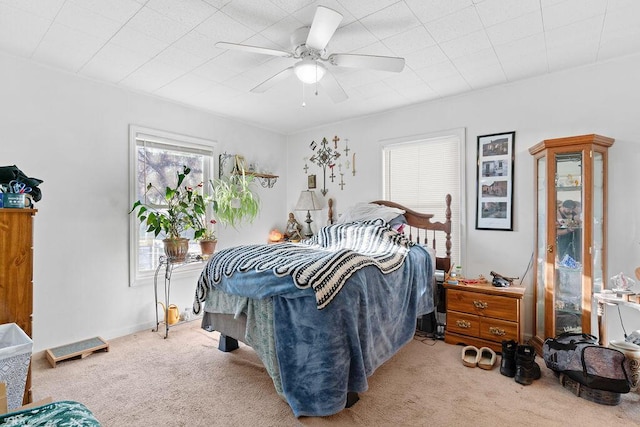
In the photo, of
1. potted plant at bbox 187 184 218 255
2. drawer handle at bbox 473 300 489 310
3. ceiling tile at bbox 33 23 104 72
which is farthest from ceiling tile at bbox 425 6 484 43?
potted plant at bbox 187 184 218 255

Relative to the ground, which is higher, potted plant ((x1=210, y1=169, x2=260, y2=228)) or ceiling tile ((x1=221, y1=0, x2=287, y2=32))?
ceiling tile ((x1=221, y1=0, x2=287, y2=32))

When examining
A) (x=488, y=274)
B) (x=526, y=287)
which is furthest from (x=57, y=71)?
(x=526, y=287)

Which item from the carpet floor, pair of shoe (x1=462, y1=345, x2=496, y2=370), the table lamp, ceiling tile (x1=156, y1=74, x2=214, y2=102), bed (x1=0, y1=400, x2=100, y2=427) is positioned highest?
ceiling tile (x1=156, y1=74, x2=214, y2=102)

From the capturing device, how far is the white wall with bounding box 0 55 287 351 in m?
2.77

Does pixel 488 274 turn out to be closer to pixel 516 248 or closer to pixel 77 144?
pixel 516 248

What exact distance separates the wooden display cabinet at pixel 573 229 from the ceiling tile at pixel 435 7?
1.42 m

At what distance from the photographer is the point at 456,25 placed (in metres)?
2.20

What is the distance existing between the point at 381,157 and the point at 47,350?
3.85 metres

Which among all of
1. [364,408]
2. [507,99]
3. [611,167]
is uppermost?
[507,99]

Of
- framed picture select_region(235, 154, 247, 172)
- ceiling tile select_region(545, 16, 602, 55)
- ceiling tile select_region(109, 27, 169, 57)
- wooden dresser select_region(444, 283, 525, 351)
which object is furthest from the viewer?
framed picture select_region(235, 154, 247, 172)

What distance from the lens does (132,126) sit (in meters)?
3.41

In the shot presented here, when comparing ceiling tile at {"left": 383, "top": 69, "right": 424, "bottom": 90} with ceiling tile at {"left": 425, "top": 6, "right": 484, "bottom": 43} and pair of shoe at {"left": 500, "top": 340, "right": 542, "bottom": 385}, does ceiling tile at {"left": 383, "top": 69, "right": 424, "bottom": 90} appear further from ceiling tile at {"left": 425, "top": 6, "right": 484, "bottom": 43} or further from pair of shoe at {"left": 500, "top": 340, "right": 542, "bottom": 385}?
pair of shoe at {"left": 500, "top": 340, "right": 542, "bottom": 385}

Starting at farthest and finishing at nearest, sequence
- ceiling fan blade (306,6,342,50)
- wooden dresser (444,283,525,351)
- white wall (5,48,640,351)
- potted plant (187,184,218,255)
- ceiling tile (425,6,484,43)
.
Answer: potted plant (187,184,218,255)
wooden dresser (444,283,525,351)
white wall (5,48,640,351)
ceiling tile (425,6,484,43)
ceiling fan blade (306,6,342,50)

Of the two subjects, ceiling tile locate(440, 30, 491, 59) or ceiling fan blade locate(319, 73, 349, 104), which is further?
ceiling fan blade locate(319, 73, 349, 104)
